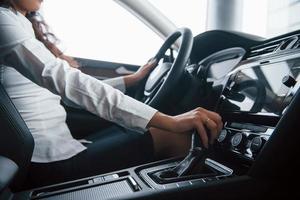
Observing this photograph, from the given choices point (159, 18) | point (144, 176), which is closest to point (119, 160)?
point (144, 176)

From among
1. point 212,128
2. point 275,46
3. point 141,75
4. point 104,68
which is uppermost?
point 275,46

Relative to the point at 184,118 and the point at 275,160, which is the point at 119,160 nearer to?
the point at 184,118

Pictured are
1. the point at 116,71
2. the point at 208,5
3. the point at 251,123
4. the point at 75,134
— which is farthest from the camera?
the point at 208,5

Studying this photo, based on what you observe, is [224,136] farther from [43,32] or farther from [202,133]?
[43,32]

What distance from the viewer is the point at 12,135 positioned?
1.69ft

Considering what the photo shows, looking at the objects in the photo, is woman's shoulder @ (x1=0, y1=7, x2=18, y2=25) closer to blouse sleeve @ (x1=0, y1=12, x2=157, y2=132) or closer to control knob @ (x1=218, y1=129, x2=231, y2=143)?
blouse sleeve @ (x1=0, y1=12, x2=157, y2=132)

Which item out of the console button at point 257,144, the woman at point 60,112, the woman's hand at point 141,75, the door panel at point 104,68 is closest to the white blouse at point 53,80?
the woman at point 60,112

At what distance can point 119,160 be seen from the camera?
0.75 metres

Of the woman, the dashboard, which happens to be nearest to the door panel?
the woman

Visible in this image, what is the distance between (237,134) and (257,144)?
0.29ft

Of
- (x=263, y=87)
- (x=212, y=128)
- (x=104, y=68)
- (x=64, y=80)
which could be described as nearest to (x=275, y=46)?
(x=263, y=87)

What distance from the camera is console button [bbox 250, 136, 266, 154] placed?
1.50ft

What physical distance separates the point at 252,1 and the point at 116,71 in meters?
0.99

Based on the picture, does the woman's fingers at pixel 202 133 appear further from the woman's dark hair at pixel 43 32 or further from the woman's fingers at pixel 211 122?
the woman's dark hair at pixel 43 32
